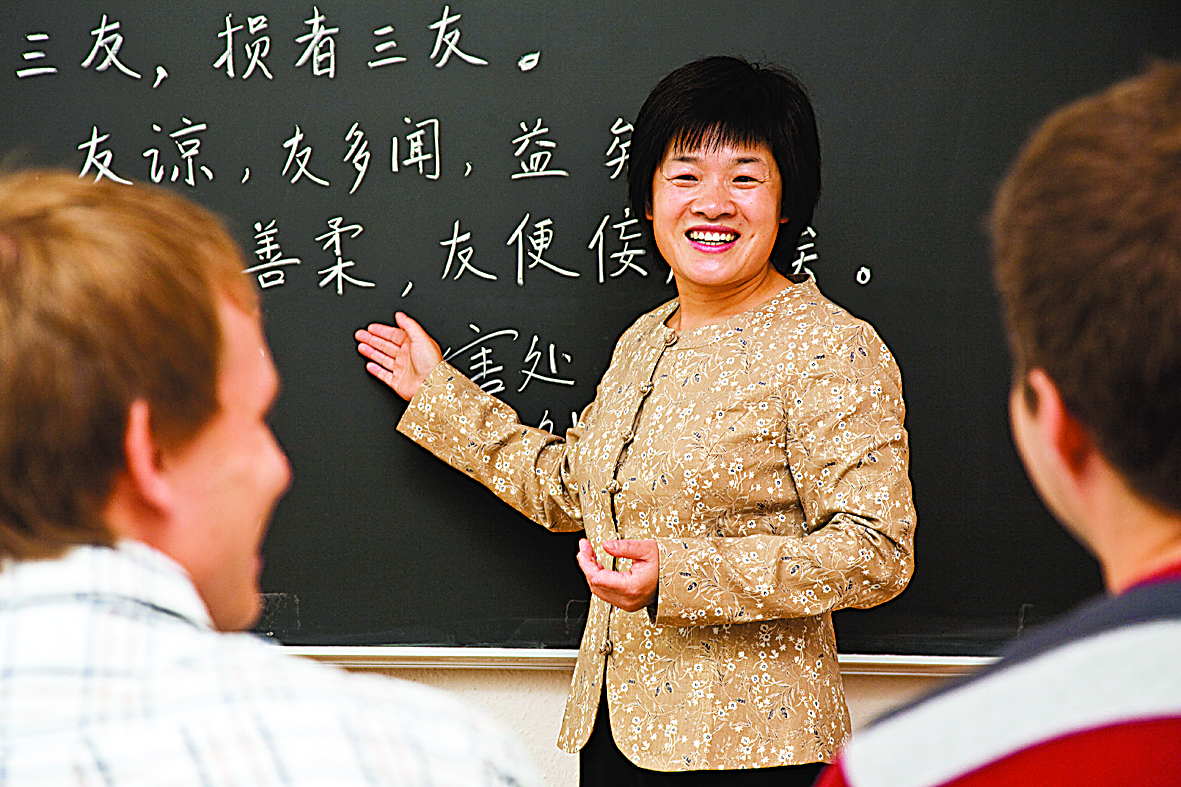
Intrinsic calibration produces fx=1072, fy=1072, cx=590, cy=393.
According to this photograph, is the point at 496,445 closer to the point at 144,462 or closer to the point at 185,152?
the point at 185,152

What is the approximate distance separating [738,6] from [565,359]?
28.4 inches

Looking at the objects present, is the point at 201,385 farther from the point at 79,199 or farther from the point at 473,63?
the point at 473,63

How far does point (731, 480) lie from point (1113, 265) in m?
1.03

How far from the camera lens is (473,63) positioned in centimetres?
202

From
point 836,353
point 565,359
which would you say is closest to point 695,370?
point 836,353

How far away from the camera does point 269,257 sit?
2.09 metres

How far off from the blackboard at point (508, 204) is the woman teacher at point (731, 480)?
0.25 metres

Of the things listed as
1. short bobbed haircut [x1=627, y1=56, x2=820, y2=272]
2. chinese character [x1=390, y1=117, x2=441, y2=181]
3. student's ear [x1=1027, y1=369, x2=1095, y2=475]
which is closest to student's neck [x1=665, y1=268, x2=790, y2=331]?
short bobbed haircut [x1=627, y1=56, x2=820, y2=272]

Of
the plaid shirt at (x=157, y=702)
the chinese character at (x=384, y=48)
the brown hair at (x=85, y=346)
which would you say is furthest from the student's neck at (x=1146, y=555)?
the chinese character at (x=384, y=48)

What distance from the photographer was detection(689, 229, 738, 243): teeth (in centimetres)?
172

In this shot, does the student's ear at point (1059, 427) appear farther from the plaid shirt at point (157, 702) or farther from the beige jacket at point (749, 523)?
the beige jacket at point (749, 523)

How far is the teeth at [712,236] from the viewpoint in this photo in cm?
172

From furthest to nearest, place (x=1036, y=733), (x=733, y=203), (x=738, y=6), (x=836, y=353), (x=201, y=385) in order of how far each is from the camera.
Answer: (x=738, y=6) → (x=733, y=203) → (x=836, y=353) → (x=201, y=385) → (x=1036, y=733)

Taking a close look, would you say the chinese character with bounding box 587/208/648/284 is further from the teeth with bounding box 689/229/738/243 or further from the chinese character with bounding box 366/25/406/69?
the chinese character with bounding box 366/25/406/69
